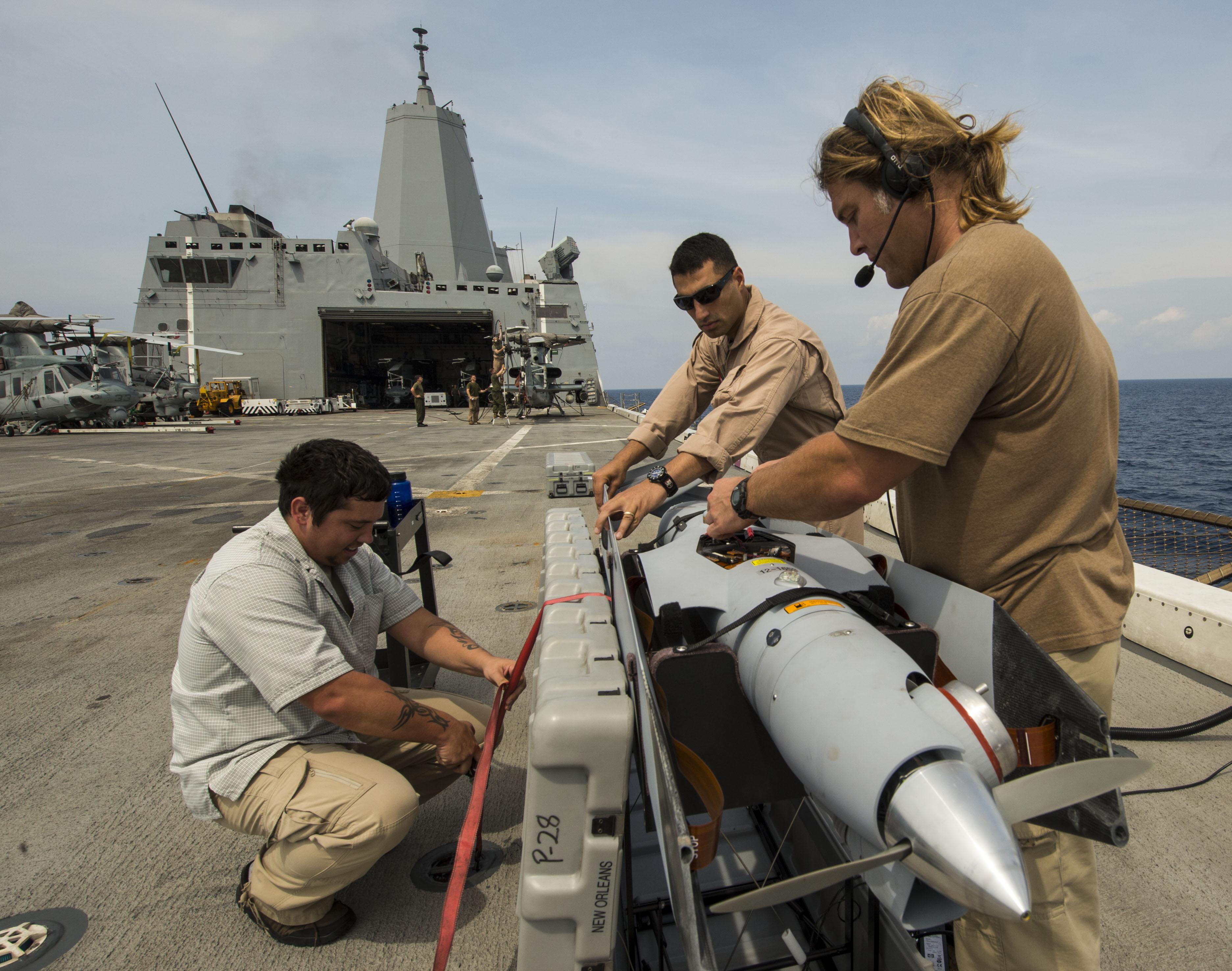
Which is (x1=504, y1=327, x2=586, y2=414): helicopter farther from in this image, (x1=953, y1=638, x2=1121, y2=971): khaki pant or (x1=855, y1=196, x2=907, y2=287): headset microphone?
(x1=953, y1=638, x2=1121, y2=971): khaki pant

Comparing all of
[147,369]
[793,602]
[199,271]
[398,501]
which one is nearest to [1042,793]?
[793,602]

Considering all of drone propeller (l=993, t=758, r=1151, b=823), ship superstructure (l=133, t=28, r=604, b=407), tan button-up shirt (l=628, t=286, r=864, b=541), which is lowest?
drone propeller (l=993, t=758, r=1151, b=823)

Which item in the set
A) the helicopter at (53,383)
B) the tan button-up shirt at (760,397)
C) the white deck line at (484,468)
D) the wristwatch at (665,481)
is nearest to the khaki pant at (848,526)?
the tan button-up shirt at (760,397)

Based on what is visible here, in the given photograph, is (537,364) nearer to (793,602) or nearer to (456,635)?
(456,635)

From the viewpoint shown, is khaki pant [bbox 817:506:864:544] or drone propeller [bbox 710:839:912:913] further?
khaki pant [bbox 817:506:864:544]

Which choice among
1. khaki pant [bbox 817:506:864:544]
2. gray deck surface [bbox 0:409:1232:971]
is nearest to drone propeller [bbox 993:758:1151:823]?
gray deck surface [bbox 0:409:1232:971]

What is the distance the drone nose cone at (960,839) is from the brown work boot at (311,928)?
1688mm

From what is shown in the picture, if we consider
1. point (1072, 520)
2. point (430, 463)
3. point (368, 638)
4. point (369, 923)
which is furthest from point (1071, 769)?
point (430, 463)

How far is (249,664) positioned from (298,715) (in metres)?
0.25

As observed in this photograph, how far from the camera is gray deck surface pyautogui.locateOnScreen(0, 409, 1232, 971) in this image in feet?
6.54

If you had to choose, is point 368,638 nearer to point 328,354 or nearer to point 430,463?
point 430,463

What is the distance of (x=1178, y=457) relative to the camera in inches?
1158

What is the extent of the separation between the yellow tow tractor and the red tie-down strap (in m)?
30.0

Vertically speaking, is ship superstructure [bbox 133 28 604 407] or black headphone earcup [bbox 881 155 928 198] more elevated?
ship superstructure [bbox 133 28 604 407]
